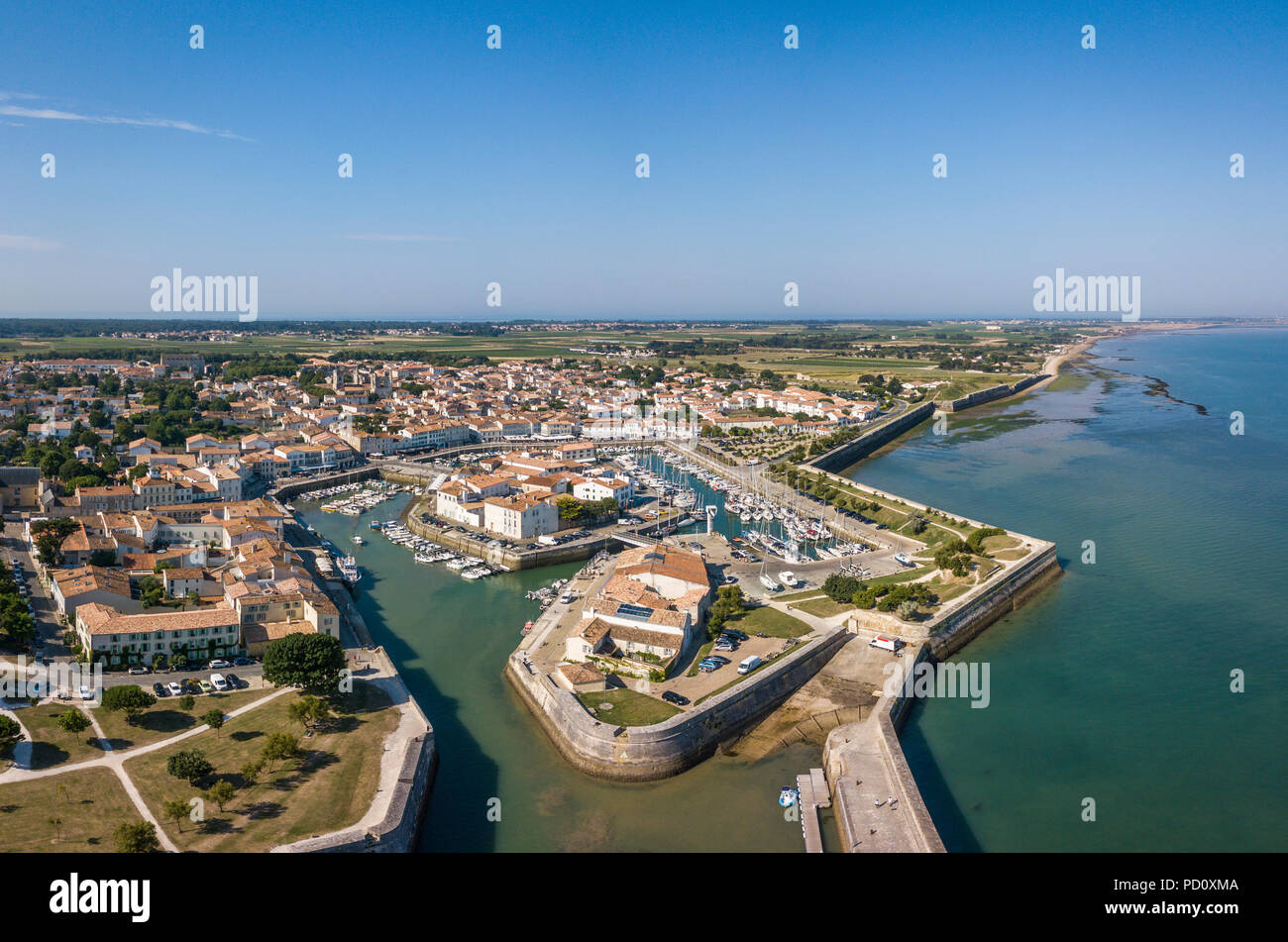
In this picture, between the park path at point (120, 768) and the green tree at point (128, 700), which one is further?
the green tree at point (128, 700)

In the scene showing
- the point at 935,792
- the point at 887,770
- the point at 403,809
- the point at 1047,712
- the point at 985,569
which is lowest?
the point at 935,792

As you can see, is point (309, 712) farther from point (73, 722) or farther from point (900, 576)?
point (900, 576)

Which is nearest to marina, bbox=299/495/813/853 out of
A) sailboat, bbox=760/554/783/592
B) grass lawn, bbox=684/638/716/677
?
grass lawn, bbox=684/638/716/677

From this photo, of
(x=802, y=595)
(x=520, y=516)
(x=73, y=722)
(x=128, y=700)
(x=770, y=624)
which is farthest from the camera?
(x=520, y=516)

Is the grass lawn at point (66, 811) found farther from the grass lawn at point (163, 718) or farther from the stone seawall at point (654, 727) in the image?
the stone seawall at point (654, 727)

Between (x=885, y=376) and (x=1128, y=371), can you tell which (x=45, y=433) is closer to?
(x=885, y=376)

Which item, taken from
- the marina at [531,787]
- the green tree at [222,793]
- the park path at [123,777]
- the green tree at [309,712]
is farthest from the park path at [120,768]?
the marina at [531,787]

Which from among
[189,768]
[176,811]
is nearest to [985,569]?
[189,768]
